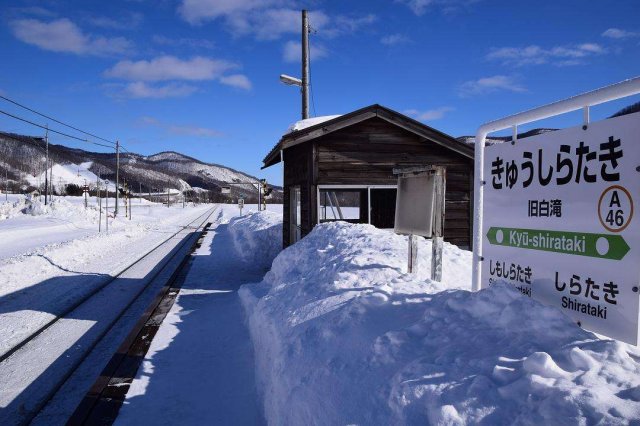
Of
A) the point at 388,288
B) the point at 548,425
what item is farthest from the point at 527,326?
the point at 388,288

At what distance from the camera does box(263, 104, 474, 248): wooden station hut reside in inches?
436

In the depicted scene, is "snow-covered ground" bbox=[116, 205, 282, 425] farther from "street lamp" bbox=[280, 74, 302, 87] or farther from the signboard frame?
"street lamp" bbox=[280, 74, 302, 87]

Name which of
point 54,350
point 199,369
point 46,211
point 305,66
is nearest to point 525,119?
point 199,369

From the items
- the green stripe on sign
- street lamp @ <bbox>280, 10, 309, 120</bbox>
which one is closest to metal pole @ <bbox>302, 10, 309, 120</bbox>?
street lamp @ <bbox>280, 10, 309, 120</bbox>

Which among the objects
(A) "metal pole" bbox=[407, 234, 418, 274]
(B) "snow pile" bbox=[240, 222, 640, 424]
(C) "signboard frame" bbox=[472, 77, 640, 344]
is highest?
(C) "signboard frame" bbox=[472, 77, 640, 344]

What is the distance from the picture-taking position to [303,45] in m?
16.6

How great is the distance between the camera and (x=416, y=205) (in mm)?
6020

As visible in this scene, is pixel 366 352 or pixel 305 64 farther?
pixel 305 64

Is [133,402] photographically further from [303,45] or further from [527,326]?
[303,45]

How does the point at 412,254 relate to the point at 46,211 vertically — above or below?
above

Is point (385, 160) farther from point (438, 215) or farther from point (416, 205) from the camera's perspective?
point (438, 215)

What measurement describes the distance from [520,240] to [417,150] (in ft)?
28.4

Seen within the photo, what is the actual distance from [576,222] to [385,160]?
349 inches

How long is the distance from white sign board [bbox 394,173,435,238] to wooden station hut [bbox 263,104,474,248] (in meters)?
4.72
